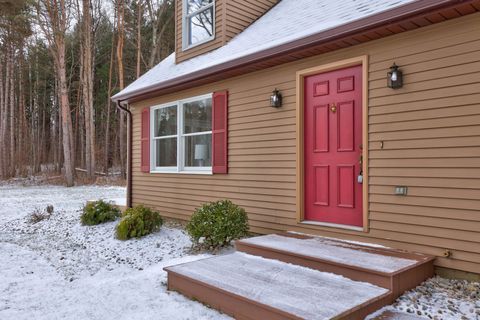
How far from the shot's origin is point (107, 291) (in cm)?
323

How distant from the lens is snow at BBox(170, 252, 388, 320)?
235cm

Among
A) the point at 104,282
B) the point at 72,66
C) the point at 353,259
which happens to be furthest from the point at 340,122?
→ the point at 72,66

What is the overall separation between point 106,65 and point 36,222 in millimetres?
14443

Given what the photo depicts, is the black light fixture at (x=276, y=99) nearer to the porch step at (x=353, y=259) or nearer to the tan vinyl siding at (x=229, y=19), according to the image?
the porch step at (x=353, y=259)

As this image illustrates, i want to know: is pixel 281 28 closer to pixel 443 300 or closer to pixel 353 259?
pixel 353 259

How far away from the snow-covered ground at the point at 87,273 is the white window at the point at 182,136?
1185mm

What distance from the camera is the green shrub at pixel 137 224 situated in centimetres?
523

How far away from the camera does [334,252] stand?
3.29 m

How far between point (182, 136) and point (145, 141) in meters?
1.08

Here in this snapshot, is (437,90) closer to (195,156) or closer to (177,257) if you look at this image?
(177,257)

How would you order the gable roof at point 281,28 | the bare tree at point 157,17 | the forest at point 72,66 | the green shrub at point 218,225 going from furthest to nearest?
the bare tree at point 157,17 < the forest at point 72,66 < the green shrub at point 218,225 < the gable roof at point 281,28

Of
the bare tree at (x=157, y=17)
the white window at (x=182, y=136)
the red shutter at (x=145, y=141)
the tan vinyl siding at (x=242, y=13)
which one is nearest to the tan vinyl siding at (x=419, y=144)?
the white window at (x=182, y=136)

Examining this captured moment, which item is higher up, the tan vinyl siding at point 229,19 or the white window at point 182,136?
the tan vinyl siding at point 229,19

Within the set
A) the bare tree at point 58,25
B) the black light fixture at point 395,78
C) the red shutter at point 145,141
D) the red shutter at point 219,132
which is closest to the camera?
the black light fixture at point 395,78
